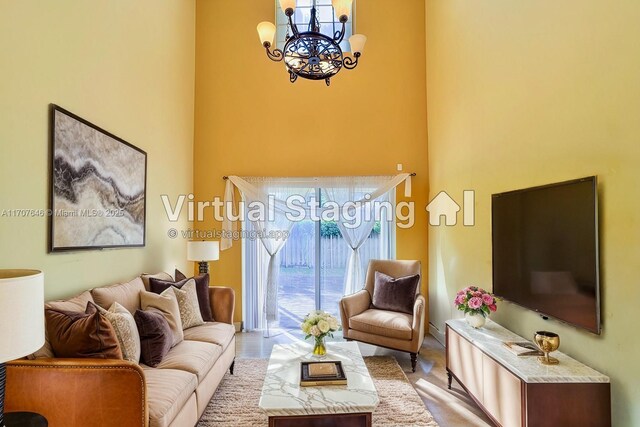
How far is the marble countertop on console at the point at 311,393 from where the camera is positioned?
1913 mm

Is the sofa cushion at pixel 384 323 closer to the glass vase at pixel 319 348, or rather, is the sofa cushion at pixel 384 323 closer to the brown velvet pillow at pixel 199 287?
the glass vase at pixel 319 348

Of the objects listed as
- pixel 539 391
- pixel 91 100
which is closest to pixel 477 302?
pixel 539 391

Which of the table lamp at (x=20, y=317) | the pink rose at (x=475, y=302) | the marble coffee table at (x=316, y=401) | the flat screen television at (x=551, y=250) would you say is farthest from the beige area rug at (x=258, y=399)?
the table lamp at (x=20, y=317)

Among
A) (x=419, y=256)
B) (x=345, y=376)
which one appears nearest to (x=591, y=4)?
(x=345, y=376)

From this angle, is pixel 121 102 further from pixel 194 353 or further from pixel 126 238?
pixel 194 353

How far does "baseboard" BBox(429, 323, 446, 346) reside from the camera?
413cm

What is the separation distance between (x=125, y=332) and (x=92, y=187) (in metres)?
1.15

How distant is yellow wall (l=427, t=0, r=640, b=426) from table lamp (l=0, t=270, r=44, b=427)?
2.68 metres

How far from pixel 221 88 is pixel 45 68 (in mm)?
2774

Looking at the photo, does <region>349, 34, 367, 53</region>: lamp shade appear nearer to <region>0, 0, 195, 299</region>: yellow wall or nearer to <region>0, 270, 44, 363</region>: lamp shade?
<region>0, 0, 195, 299</region>: yellow wall

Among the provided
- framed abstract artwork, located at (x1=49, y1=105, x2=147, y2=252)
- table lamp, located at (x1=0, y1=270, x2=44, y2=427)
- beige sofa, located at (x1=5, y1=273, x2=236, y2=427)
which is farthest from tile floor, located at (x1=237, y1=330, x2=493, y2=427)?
table lamp, located at (x1=0, y1=270, x2=44, y2=427)

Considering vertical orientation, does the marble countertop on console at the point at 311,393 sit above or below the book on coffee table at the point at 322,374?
below

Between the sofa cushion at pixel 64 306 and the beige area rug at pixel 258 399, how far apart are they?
116 centimetres

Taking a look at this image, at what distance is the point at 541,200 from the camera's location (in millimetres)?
2350
